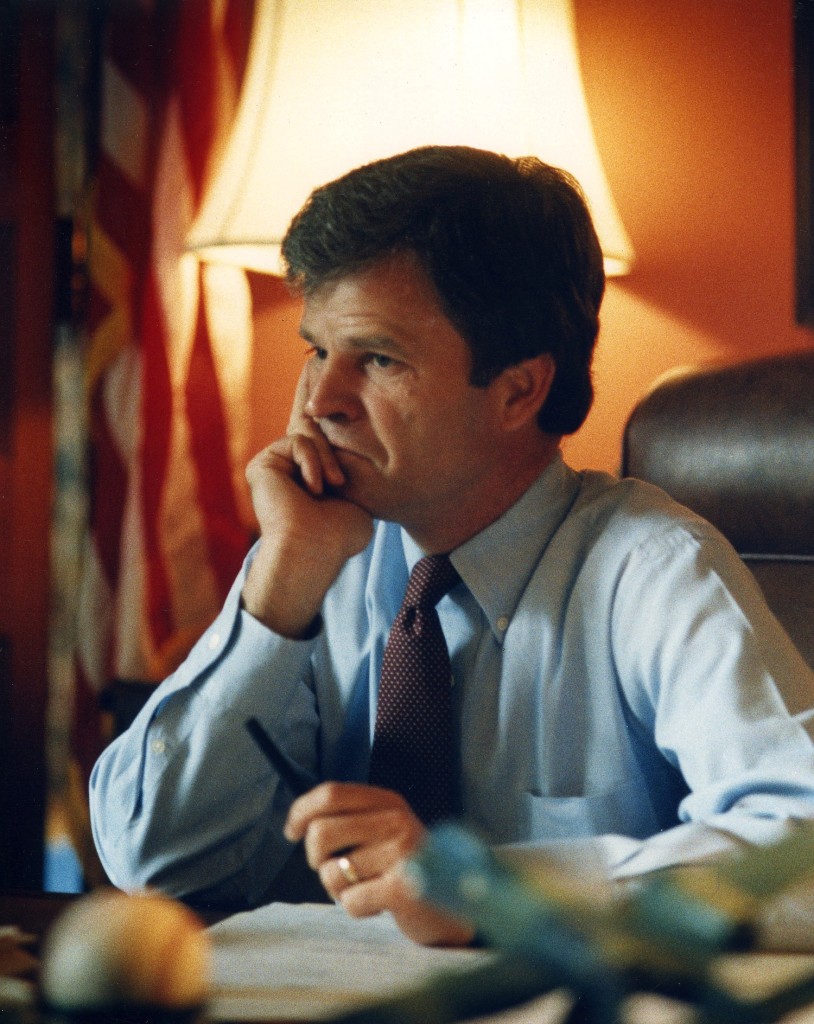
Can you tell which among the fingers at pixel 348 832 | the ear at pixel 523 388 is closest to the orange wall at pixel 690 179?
the ear at pixel 523 388

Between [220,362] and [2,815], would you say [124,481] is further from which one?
[2,815]

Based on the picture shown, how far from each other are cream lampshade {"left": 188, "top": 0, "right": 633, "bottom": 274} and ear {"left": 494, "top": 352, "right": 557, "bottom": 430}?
0.40 metres

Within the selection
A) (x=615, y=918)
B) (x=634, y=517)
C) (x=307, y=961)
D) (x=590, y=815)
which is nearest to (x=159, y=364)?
(x=634, y=517)

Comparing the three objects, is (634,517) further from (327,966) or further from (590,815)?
(327,966)

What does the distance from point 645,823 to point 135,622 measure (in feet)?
4.03

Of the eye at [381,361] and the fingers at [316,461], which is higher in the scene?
the eye at [381,361]

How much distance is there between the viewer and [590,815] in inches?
42.1

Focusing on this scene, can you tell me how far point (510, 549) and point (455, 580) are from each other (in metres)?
0.06

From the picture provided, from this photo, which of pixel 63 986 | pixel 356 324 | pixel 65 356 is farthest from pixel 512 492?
pixel 65 356

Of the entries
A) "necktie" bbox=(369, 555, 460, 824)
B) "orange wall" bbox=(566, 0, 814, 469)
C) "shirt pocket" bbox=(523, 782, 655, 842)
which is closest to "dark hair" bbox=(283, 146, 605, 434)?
"necktie" bbox=(369, 555, 460, 824)

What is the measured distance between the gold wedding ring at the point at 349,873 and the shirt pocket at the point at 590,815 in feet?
1.02

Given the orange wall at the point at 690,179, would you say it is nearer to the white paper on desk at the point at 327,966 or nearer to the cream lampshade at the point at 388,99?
the cream lampshade at the point at 388,99

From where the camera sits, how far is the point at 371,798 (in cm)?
81

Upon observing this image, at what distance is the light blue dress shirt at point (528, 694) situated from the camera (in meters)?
1.05
